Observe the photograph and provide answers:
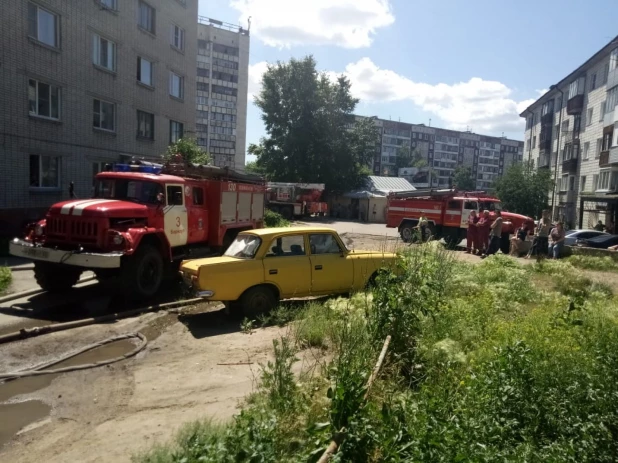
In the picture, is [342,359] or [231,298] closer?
[342,359]

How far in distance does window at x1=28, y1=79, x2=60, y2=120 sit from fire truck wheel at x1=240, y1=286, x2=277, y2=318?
1355 cm

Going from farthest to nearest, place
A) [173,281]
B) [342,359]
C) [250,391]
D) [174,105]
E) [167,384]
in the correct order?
1. [174,105]
2. [173,281]
3. [167,384]
4. [250,391]
5. [342,359]

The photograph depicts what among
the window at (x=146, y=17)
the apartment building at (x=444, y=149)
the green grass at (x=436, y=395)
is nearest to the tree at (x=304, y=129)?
the window at (x=146, y=17)

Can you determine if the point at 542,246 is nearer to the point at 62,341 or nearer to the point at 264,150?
the point at 62,341

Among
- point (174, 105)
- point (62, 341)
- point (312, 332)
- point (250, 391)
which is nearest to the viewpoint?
point (250, 391)

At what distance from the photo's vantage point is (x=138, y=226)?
938 centimetres

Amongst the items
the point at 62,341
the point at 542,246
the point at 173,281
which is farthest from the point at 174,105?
the point at 62,341

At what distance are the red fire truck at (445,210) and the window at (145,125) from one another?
41.2 ft

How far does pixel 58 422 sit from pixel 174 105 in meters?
23.5

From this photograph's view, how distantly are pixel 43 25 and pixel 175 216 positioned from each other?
477 inches

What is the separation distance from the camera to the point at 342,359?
13.9 feet

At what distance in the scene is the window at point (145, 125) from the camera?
75.7 feet

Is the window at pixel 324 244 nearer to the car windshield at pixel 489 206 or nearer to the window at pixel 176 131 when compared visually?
the car windshield at pixel 489 206

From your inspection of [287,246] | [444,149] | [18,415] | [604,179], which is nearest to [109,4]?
[287,246]
